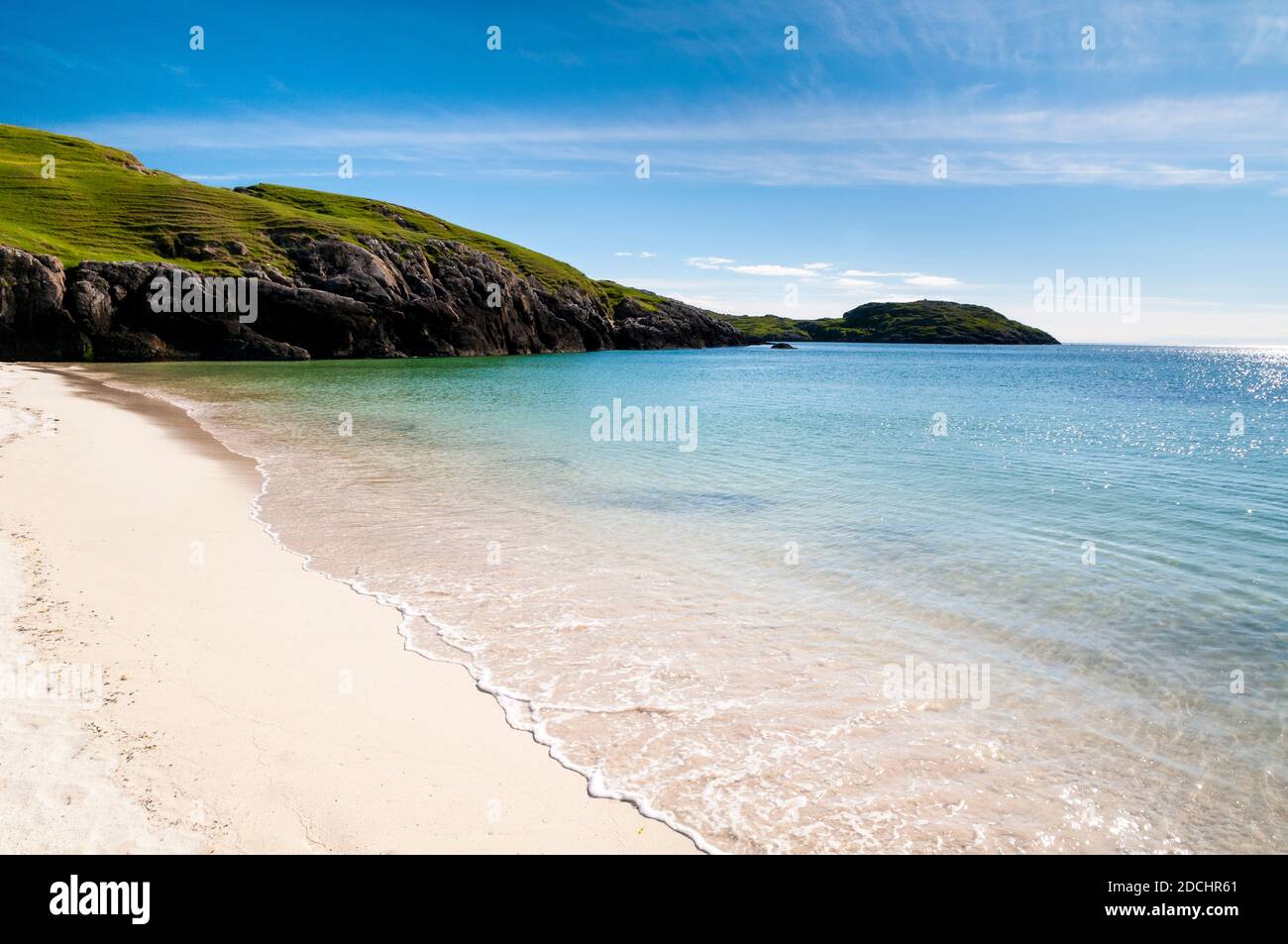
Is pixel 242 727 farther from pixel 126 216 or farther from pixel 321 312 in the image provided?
pixel 126 216

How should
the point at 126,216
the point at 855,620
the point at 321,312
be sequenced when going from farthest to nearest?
the point at 126,216 < the point at 321,312 < the point at 855,620

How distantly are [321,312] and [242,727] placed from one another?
97956 millimetres

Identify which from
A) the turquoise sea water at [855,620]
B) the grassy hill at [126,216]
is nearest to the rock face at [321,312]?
the grassy hill at [126,216]

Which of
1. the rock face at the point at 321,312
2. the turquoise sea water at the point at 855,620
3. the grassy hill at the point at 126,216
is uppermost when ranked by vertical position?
the grassy hill at the point at 126,216

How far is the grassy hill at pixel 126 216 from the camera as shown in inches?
3452

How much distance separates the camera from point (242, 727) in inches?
290

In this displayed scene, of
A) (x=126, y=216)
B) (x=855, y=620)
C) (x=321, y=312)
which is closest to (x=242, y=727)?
(x=855, y=620)

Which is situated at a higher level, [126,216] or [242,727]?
[126,216]

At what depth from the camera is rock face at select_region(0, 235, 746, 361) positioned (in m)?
71.8

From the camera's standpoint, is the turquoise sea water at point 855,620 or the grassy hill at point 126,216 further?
the grassy hill at point 126,216

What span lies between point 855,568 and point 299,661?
10189mm

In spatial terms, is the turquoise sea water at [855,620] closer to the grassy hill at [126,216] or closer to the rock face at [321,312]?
the rock face at [321,312]

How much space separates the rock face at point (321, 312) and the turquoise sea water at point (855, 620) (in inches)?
2432
